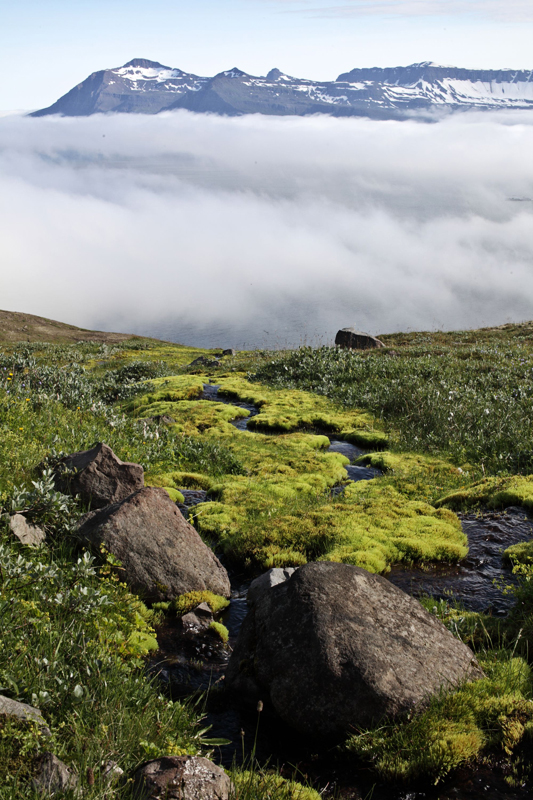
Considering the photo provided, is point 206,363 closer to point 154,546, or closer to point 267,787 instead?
point 154,546

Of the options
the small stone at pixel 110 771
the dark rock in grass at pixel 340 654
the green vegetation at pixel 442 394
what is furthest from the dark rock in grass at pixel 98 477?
the green vegetation at pixel 442 394

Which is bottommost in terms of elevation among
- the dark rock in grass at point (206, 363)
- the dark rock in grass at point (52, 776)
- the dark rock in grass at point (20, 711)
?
the dark rock in grass at point (206, 363)

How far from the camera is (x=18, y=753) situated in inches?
166

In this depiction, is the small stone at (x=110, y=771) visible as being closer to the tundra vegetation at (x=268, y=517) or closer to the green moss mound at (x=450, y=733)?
the tundra vegetation at (x=268, y=517)

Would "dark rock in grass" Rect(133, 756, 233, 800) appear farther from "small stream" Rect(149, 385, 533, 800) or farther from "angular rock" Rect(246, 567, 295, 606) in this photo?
"angular rock" Rect(246, 567, 295, 606)

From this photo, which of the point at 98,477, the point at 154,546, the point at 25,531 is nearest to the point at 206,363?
the point at 98,477

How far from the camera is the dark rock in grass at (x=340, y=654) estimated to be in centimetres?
571

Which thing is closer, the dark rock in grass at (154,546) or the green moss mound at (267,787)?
the green moss mound at (267,787)

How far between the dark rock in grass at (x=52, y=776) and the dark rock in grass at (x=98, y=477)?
5.51 metres

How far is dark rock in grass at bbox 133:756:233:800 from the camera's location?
4.10m

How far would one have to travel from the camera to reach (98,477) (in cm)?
991

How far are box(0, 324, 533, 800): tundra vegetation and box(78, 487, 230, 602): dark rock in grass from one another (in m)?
0.27

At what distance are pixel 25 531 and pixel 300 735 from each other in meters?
4.82

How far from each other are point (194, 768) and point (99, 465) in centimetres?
641
